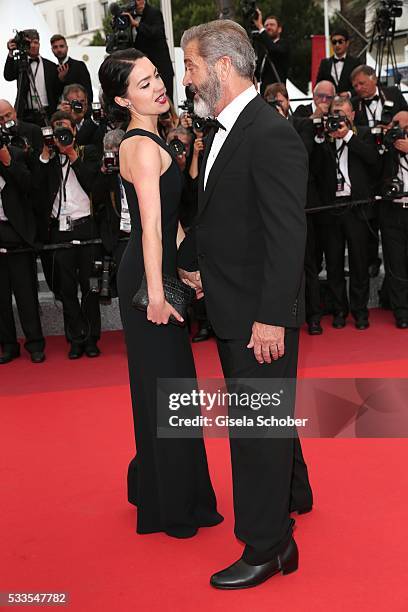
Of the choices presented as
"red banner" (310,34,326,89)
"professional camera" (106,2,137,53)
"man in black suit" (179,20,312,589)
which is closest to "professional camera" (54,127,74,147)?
"professional camera" (106,2,137,53)

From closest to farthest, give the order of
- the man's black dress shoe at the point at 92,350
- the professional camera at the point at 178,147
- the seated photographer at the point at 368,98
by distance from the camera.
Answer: the professional camera at the point at 178,147 → the man's black dress shoe at the point at 92,350 → the seated photographer at the point at 368,98

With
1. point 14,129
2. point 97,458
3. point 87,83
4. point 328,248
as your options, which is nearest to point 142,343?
point 97,458

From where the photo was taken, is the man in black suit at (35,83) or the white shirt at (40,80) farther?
the white shirt at (40,80)

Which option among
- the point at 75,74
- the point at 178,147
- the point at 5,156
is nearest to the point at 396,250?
the point at 178,147

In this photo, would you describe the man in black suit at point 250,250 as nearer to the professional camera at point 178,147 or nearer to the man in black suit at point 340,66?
the professional camera at point 178,147

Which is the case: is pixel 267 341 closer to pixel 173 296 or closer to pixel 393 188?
pixel 173 296

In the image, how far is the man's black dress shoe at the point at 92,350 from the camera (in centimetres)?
560

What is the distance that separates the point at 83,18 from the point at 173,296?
26.1 feet

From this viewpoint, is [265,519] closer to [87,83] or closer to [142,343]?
[142,343]

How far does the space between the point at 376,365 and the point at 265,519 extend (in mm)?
2588

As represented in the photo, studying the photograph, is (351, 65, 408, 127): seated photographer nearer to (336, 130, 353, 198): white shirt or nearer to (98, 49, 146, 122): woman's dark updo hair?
(336, 130, 353, 198): white shirt

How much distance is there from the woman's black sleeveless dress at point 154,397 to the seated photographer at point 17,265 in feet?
9.27

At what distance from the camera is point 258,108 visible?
2.31 metres

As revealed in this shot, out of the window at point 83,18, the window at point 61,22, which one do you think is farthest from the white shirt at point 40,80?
the window at point 61,22
